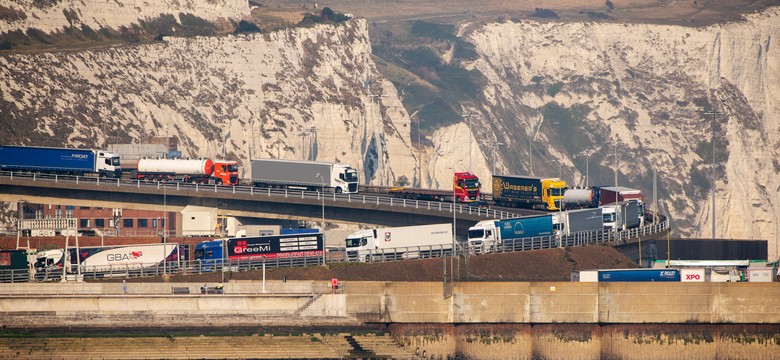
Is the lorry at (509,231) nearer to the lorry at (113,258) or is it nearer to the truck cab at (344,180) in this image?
the lorry at (113,258)

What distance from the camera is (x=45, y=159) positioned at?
153m

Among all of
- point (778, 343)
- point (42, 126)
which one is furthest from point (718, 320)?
point (42, 126)

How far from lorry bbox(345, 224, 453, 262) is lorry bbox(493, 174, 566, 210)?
22.3 metres

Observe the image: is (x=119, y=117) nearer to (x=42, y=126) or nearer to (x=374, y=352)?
(x=42, y=126)

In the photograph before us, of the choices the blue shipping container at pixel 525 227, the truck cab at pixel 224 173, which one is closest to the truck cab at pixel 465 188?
the blue shipping container at pixel 525 227

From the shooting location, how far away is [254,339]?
310 feet

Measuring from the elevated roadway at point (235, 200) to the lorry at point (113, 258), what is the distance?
79.3ft

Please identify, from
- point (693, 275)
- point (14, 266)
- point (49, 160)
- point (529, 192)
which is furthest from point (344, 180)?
point (693, 275)

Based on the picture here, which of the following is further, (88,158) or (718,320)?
(88,158)

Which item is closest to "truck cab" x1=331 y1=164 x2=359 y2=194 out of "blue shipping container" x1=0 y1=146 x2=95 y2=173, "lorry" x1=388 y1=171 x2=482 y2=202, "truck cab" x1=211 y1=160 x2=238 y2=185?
"lorry" x1=388 y1=171 x2=482 y2=202

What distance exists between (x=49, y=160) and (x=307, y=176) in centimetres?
2650

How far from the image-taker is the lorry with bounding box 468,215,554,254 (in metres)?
119

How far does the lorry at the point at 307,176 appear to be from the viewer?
150m

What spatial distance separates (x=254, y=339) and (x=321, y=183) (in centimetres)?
5537
